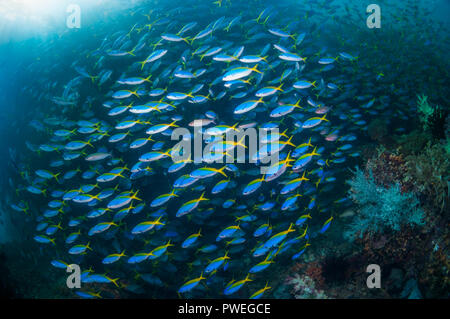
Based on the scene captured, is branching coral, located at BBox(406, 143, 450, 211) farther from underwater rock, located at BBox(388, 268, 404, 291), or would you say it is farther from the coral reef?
the coral reef

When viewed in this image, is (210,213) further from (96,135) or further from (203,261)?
(96,135)

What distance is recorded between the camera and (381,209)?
14.8ft

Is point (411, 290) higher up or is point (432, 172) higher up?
point (432, 172)

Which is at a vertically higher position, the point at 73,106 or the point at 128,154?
the point at 73,106

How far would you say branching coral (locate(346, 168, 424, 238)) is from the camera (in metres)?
4.34

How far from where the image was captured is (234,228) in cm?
412

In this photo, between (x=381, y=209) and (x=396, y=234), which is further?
(x=381, y=209)

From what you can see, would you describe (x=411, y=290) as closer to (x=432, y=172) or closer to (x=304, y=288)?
(x=304, y=288)

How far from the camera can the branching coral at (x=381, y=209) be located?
4344 mm

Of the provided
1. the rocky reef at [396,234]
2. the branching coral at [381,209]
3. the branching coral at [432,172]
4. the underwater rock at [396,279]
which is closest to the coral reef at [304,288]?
the rocky reef at [396,234]

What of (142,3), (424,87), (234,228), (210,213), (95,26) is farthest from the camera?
(142,3)

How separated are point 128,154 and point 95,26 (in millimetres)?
7212

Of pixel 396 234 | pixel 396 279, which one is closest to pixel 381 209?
pixel 396 234
